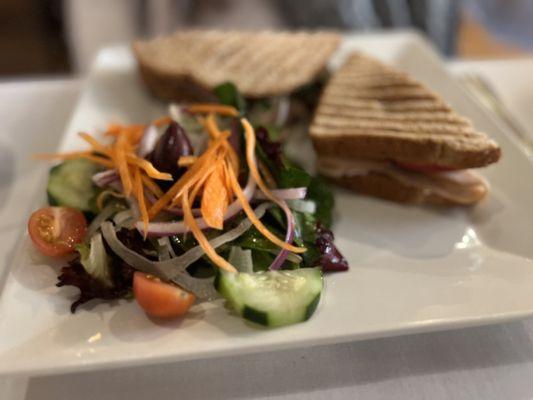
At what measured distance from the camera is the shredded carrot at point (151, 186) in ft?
5.54

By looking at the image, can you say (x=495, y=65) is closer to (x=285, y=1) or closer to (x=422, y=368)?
(x=285, y=1)

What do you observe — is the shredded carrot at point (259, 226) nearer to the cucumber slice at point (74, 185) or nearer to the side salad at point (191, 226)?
the side salad at point (191, 226)

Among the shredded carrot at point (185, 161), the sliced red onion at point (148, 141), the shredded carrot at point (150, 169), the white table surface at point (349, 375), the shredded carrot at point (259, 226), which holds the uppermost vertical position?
the shredded carrot at point (150, 169)

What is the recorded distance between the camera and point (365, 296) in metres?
1.53

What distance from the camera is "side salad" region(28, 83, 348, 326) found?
4.71ft

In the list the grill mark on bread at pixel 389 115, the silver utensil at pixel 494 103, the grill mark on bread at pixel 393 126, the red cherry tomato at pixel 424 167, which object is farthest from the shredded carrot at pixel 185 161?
the silver utensil at pixel 494 103

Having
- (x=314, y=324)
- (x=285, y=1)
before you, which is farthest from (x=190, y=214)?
(x=285, y=1)

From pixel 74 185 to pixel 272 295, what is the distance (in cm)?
87

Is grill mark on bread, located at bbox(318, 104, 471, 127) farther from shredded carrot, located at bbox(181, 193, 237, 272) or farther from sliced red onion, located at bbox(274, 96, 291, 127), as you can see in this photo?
shredded carrot, located at bbox(181, 193, 237, 272)

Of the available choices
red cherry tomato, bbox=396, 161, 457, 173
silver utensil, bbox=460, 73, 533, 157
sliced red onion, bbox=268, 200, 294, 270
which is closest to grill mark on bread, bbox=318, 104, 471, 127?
red cherry tomato, bbox=396, 161, 457, 173

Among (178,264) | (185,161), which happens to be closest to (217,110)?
(185,161)

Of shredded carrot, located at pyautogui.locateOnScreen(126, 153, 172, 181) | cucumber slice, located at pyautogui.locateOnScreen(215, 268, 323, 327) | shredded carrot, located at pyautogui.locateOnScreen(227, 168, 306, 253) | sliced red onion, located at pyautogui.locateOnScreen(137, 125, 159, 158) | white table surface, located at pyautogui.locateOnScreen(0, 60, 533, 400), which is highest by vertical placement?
shredded carrot, located at pyautogui.locateOnScreen(126, 153, 172, 181)

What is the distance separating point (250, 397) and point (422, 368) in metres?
0.50

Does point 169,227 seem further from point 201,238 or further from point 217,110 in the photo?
point 217,110
